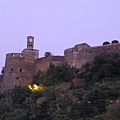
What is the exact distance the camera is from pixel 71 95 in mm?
37000

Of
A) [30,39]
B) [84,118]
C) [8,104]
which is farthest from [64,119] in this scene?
[30,39]

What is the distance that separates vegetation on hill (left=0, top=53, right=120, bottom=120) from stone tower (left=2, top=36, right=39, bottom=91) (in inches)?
49.7

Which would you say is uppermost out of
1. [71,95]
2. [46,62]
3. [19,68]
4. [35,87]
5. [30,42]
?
[30,42]

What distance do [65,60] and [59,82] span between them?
3.04 metres

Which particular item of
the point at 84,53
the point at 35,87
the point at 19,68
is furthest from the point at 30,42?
the point at 84,53

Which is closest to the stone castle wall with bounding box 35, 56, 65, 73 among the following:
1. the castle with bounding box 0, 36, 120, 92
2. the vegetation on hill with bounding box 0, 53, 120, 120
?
the castle with bounding box 0, 36, 120, 92

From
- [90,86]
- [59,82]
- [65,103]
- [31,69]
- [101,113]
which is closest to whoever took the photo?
[101,113]

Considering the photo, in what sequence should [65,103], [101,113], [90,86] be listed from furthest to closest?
[90,86] → [65,103] → [101,113]

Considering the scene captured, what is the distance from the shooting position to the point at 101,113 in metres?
32.7

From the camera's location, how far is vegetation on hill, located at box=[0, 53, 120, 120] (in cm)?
3338

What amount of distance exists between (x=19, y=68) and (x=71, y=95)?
36.1 ft

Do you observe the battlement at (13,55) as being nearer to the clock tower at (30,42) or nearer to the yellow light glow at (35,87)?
the clock tower at (30,42)

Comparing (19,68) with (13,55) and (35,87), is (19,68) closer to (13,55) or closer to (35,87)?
(13,55)

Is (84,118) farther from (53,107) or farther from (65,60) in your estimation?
(65,60)
